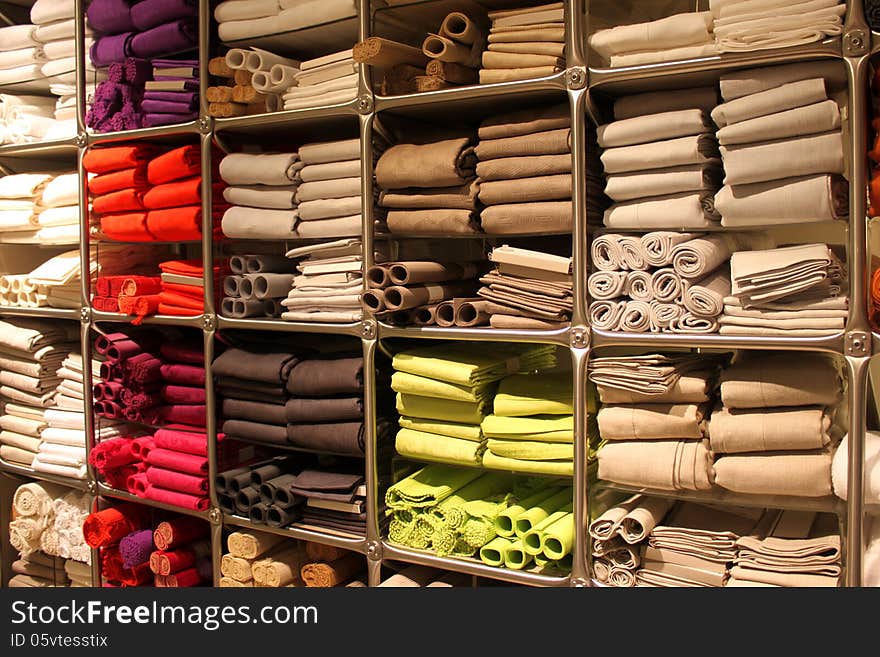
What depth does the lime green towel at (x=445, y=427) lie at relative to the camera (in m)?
2.39

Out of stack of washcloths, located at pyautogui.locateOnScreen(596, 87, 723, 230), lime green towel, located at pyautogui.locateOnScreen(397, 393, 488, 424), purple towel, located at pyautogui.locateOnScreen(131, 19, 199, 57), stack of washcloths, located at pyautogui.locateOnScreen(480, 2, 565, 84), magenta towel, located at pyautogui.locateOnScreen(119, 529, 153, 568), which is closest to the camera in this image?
stack of washcloths, located at pyautogui.locateOnScreen(596, 87, 723, 230)

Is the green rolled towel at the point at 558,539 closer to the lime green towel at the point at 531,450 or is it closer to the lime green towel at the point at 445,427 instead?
the lime green towel at the point at 531,450

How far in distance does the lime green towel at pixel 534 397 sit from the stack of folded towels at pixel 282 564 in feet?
2.72

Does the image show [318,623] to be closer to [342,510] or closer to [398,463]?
[342,510]

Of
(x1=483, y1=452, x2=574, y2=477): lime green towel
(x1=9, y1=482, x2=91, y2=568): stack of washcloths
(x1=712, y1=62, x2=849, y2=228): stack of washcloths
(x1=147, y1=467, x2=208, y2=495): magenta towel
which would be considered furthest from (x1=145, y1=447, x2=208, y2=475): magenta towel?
(x1=712, y1=62, x2=849, y2=228): stack of washcloths

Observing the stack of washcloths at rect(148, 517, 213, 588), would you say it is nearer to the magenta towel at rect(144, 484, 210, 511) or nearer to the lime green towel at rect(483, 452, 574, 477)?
the magenta towel at rect(144, 484, 210, 511)

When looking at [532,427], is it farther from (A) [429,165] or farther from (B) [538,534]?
(A) [429,165]

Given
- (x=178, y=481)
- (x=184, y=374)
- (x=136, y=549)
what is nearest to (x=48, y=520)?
(x=136, y=549)

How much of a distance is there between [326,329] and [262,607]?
0.84m

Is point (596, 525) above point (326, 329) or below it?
below

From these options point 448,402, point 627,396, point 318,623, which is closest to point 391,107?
point 448,402

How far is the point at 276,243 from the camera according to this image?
3201mm

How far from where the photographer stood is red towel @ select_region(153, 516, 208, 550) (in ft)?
9.77

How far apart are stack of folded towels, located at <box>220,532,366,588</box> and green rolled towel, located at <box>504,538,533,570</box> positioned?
605 mm
